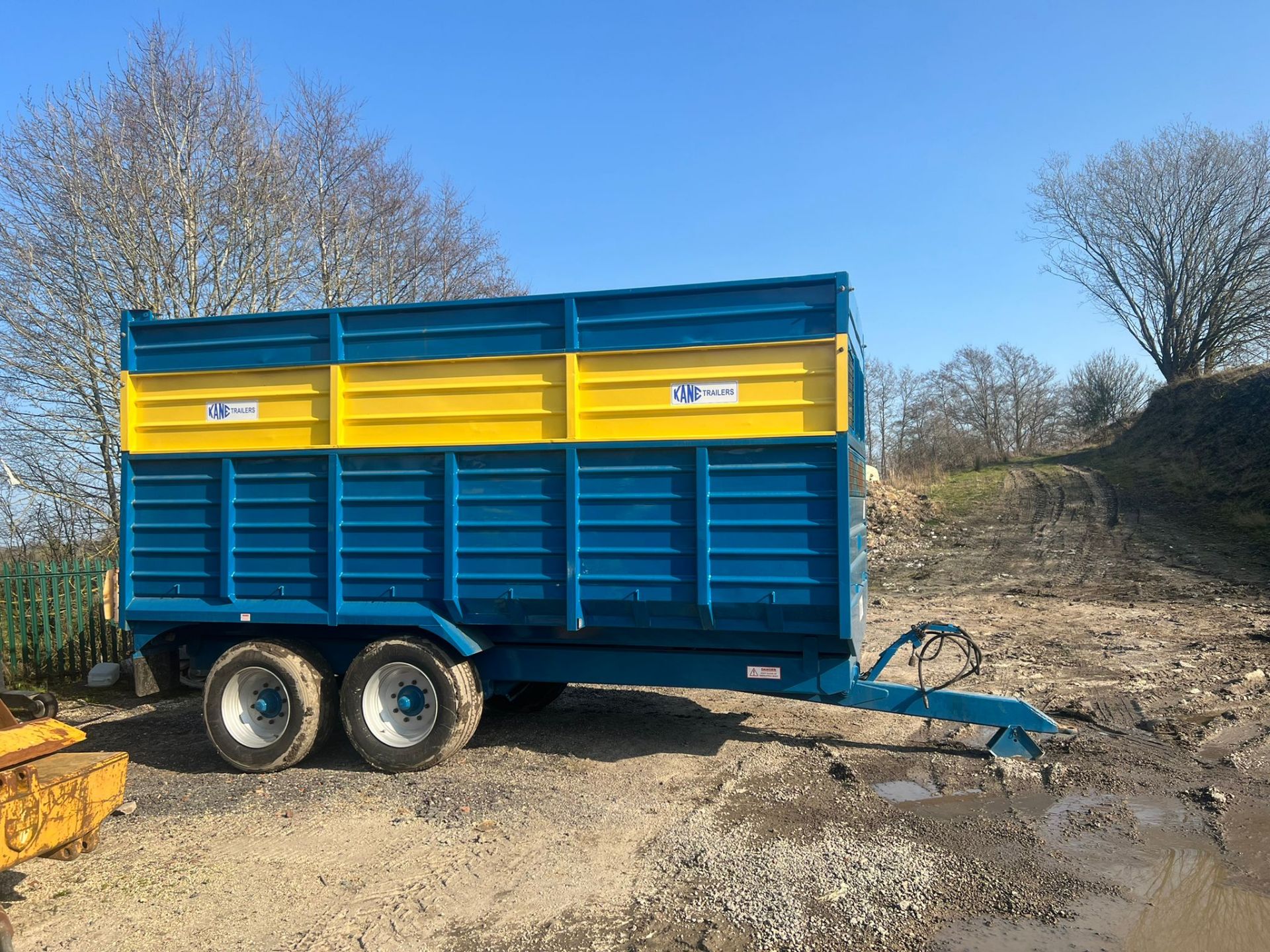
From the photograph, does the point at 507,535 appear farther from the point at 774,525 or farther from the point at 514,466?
the point at 774,525

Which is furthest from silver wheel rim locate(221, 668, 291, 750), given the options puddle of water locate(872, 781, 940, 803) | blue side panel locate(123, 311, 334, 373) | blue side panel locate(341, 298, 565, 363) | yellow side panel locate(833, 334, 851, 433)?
yellow side panel locate(833, 334, 851, 433)

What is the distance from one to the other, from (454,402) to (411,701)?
2.14m

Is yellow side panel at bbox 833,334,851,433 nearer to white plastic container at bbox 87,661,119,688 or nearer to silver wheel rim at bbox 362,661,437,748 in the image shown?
silver wheel rim at bbox 362,661,437,748

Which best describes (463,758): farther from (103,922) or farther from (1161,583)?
(1161,583)

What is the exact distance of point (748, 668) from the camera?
18.0 feet

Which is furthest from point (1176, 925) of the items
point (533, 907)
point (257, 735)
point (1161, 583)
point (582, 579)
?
point (1161, 583)

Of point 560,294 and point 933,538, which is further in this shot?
point 933,538

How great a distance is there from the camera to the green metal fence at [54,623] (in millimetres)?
8922

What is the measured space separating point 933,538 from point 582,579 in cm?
1689

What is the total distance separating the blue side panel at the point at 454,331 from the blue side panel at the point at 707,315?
0.87ft

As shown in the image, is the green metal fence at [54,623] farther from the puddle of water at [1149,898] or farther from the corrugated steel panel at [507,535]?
the puddle of water at [1149,898]

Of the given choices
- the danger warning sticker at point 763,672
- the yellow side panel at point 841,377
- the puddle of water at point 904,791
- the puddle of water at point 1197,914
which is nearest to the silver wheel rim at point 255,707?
the danger warning sticker at point 763,672

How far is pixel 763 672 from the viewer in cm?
545

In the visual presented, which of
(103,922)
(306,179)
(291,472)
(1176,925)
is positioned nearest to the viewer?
(1176,925)
